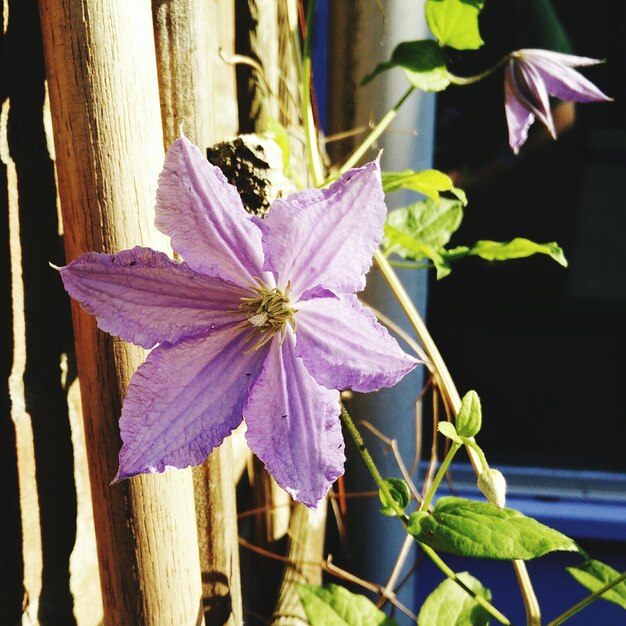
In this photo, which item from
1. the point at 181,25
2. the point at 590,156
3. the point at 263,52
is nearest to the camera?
the point at 181,25

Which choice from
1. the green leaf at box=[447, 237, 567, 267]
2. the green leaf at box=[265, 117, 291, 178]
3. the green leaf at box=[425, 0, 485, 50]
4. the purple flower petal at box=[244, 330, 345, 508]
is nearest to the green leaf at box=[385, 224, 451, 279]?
the green leaf at box=[447, 237, 567, 267]

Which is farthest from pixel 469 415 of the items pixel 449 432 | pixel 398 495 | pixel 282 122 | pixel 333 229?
pixel 282 122

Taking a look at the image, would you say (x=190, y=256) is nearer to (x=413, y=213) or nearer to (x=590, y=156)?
(x=413, y=213)

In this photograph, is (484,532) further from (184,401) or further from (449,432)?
(184,401)

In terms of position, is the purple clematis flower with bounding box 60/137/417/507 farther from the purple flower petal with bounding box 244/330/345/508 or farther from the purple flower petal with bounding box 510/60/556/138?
the purple flower petal with bounding box 510/60/556/138

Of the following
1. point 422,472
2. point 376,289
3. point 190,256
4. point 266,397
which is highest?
point 190,256

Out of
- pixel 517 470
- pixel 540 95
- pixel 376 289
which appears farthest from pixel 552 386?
pixel 540 95
